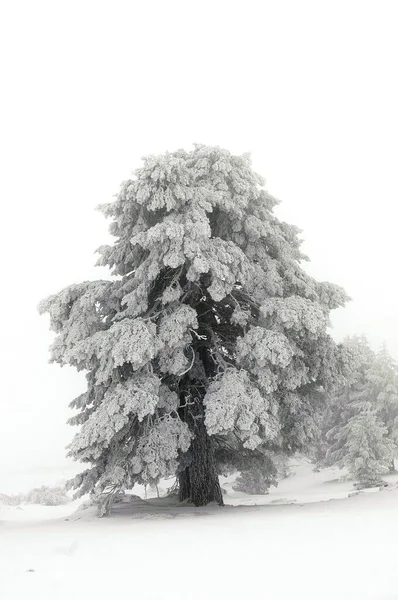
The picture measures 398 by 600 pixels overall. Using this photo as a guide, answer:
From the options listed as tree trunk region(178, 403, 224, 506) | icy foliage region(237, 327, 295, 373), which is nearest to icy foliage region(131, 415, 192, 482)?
tree trunk region(178, 403, 224, 506)

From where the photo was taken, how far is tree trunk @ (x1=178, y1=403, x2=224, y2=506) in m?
11.1

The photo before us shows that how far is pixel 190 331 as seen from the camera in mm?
10828

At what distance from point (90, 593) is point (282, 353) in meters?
5.90

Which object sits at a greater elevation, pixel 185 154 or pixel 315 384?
pixel 185 154

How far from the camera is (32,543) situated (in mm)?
6328

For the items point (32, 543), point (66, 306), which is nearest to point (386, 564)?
point (32, 543)

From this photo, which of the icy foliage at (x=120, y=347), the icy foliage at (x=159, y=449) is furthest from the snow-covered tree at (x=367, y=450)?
the icy foliage at (x=120, y=347)

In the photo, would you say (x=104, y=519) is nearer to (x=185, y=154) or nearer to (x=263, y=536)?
(x=263, y=536)

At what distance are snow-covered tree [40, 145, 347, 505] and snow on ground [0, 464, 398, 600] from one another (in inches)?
73.2

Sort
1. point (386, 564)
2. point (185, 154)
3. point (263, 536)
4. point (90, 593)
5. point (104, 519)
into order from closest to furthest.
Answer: point (90, 593)
point (386, 564)
point (263, 536)
point (104, 519)
point (185, 154)

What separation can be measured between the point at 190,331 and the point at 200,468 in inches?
140

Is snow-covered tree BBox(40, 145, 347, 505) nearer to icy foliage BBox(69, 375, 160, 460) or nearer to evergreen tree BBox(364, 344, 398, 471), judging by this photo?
icy foliage BBox(69, 375, 160, 460)

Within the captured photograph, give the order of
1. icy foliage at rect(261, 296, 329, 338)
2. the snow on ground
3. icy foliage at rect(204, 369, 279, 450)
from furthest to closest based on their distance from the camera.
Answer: icy foliage at rect(261, 296, 329, 338) → icy foliage at rect(204, 369, 279, 450) → the snow on ground

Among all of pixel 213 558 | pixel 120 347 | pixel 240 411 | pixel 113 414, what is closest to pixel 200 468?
pixel 240 411
